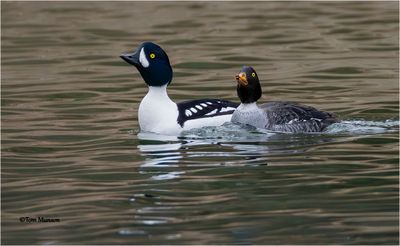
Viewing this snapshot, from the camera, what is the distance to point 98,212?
33.8 ft

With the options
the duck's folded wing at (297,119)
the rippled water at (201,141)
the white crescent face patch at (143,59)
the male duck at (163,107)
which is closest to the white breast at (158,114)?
the male duck at (163,107)

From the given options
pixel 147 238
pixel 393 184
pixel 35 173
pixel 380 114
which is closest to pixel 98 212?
pixel 147 238

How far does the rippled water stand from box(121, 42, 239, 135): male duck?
5.8 inches

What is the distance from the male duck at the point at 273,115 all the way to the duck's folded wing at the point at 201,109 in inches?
9.3

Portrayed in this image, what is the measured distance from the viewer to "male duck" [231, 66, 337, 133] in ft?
44.7

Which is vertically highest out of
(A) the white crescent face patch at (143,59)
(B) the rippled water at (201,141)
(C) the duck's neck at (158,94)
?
(A) the white crescent face patch at (143,59)

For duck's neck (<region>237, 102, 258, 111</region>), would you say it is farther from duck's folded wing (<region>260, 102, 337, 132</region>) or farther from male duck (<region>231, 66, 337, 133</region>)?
duck's folded wing (<region>260, 102, 337, 132</region>)

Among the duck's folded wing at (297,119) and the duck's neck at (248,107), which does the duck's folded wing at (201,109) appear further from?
the duck's folded wing at (297,119)

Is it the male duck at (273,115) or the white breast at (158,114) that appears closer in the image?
the male duck at (273,115)

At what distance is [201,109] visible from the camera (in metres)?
14.0

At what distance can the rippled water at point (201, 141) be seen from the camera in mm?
9844

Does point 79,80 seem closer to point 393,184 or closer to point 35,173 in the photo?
point 35,173


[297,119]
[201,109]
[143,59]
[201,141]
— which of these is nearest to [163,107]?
[201,109]

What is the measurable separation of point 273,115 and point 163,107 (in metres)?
1.24
